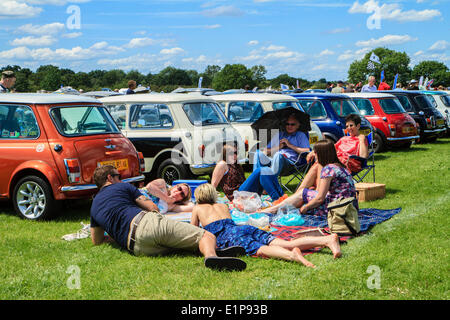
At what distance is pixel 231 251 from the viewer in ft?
19.5

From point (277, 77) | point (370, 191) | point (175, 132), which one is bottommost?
point (370, 191)

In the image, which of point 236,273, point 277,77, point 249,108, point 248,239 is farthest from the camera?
point 277,77

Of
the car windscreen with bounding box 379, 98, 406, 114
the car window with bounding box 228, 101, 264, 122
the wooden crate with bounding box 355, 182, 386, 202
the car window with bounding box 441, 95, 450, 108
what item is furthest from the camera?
the car window with bounding box 441, 95, 450, 108

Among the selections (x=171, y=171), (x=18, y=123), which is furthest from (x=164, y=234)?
(x=171, y=171)

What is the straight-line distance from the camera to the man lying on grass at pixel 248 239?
587cm

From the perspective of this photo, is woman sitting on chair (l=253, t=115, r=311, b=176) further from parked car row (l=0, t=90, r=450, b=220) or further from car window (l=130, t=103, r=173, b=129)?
car window (l=130, t=103, r=173, b=129)

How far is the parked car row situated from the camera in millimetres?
8078

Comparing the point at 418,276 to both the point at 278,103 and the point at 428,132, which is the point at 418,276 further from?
the point at 428,132

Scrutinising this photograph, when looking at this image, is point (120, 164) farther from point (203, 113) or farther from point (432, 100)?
point (432, 100)

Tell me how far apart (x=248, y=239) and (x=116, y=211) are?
156 cm

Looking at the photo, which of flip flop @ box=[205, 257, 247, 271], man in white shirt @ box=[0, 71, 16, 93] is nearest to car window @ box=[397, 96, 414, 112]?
man in white shirt @ box=[0, 71, 16, 93]

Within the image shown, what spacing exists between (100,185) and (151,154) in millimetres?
4276
